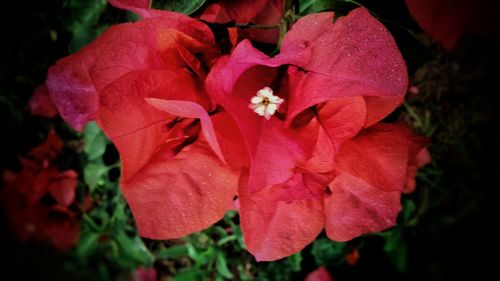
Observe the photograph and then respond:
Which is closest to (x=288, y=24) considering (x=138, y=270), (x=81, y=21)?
(x=81, y=21)

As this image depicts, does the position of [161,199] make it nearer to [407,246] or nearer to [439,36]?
[439,36]

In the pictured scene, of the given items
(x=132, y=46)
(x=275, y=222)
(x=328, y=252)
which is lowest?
(x=328, y=252)

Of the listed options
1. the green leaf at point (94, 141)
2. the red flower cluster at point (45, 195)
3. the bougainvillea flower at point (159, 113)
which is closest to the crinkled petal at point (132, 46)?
the bougainvillea flower at point (159, 113)

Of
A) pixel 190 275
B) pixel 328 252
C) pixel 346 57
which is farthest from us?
pixel 190 275

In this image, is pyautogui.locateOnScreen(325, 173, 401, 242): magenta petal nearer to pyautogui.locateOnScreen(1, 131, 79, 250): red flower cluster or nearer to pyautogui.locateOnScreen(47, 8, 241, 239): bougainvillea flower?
pyautogui.locateOnScreen(47, 8, 241, 239): bougainvillea flower

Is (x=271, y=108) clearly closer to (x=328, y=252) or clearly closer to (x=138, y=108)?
(x=138, y=108)

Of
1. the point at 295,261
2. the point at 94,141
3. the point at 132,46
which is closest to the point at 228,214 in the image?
the point at 295,261

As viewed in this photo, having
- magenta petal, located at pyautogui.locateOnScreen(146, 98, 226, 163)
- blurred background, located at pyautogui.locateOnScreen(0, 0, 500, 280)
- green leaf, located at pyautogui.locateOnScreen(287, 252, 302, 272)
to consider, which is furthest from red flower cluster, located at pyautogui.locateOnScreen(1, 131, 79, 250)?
magenta petal, located at pyautogui.locateOnScreen(146, 98, 226, 163)
